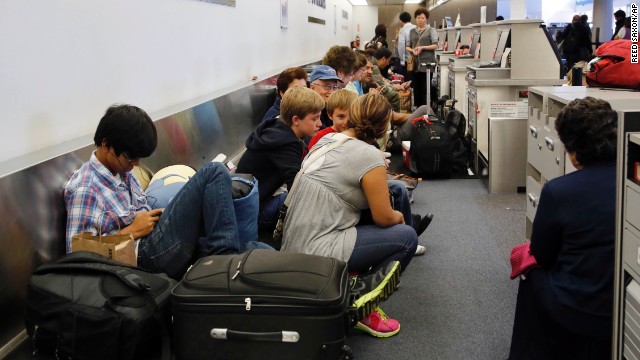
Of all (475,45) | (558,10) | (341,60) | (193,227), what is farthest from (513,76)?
(558,10)

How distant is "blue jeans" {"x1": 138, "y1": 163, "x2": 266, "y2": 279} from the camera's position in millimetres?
2350

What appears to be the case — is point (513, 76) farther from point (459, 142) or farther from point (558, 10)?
point (558, 10)

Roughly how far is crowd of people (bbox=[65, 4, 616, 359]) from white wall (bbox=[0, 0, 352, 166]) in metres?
0.27

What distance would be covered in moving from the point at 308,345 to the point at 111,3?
5.94 ft

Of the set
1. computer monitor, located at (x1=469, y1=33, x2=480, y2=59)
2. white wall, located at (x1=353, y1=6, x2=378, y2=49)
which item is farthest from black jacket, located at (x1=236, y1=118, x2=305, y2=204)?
white wall, located at (x1=353, y1=6, x2=378, y2=49)

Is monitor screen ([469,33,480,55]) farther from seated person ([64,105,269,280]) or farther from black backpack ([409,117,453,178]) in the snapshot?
seated person ([64,105,269,280])

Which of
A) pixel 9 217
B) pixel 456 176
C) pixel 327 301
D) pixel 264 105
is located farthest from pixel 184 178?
pixel 456 176

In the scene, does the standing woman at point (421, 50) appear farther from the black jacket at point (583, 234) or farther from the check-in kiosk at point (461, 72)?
the black jacket at point (583, 234)

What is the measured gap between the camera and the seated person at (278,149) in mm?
3117

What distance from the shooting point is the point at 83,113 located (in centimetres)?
263

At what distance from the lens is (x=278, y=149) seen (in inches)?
123

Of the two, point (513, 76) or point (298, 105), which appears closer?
point (298, 105)

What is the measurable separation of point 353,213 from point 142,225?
33.7 inches

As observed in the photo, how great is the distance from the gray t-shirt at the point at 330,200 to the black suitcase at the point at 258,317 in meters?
0.67
